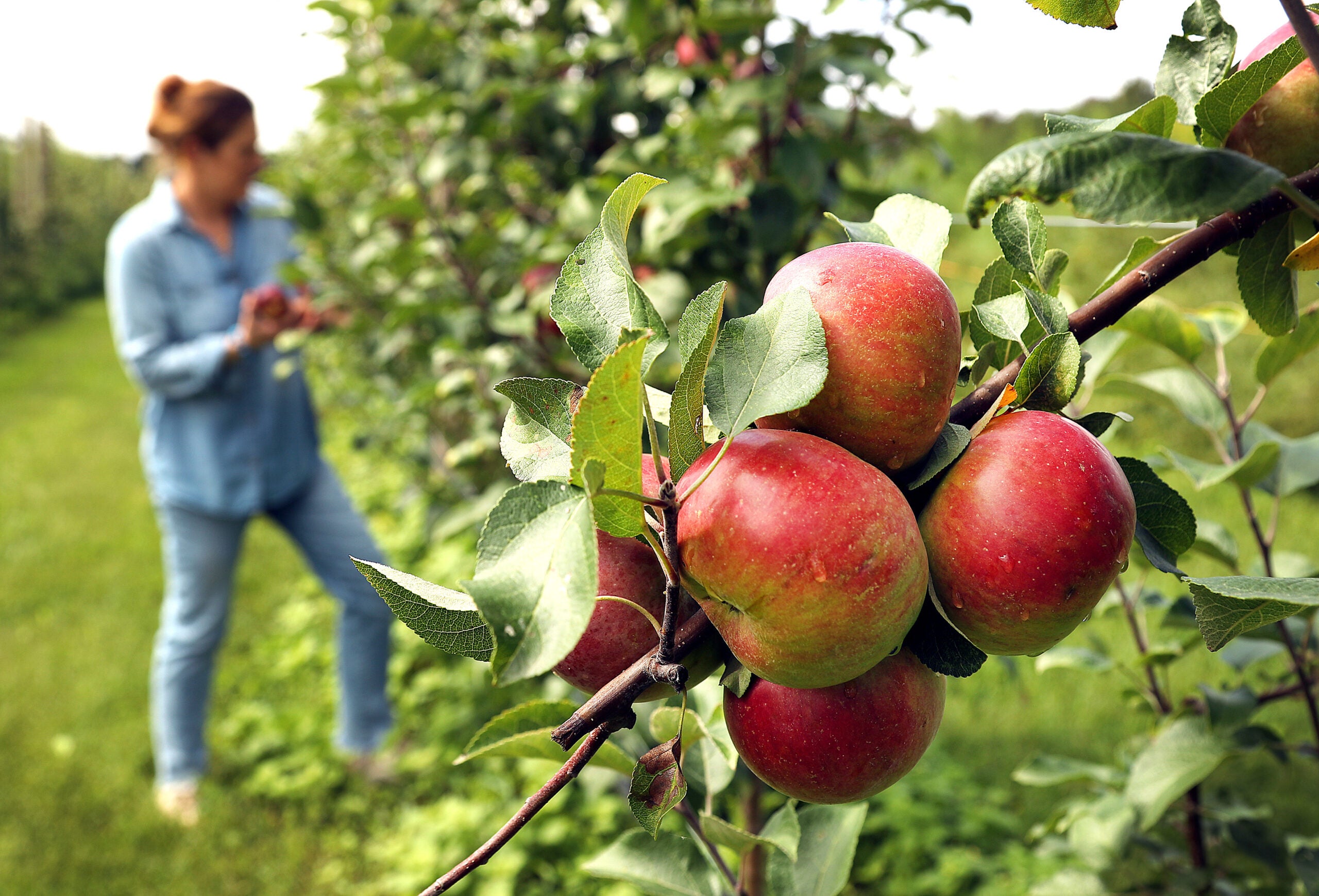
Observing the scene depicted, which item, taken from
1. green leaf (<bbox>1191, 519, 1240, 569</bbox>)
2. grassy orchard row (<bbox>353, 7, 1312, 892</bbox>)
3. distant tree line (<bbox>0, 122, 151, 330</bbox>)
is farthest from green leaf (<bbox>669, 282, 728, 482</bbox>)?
distant tree line (<bbox>0, 122, 151, 330</bbox>)

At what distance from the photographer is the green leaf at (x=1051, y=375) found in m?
0.46

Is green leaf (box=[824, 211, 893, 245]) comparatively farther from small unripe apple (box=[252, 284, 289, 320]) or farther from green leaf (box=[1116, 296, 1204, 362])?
small unripe apple (box=[252, 284, 289, 320])

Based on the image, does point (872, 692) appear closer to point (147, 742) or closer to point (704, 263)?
point (704, 263)

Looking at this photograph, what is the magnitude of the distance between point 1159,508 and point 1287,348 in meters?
0.52

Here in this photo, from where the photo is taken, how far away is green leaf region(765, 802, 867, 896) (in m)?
0.75

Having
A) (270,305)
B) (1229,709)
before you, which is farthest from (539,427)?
(270,305)

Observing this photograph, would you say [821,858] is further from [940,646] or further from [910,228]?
[910,228]

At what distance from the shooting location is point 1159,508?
0.51 m

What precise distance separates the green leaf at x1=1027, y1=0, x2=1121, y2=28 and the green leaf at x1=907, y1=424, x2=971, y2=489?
8.8 inches

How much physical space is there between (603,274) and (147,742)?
128 inches

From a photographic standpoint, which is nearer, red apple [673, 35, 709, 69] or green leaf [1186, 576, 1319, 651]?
green leaf [1186, 576, 1319, 651]

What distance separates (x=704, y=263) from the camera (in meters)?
1.72

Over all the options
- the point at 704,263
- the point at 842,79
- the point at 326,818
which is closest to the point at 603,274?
the point at 704,263

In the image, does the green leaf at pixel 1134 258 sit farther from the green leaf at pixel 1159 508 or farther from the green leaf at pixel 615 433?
the green leaf at pixel 615 433
